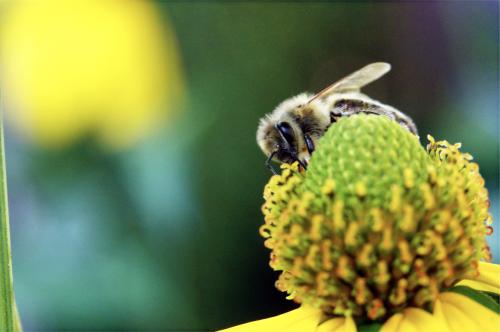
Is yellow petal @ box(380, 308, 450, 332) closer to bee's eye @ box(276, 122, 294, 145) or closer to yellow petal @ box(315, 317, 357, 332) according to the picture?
yellow petal @ box(315, 317, 357, 332)

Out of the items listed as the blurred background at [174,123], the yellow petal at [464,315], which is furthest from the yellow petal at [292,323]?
the blurred background at [174,123]

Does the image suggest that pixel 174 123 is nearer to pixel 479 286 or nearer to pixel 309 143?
pixel 309 143

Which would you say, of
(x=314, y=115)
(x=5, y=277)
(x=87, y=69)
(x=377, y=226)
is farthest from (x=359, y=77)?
(x=87, y=69)

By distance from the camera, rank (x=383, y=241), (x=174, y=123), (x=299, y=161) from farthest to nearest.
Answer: (x=174, y=123) < (x=299, y=161) < (x=383, y=241)

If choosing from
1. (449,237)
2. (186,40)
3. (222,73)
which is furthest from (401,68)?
(449,237)

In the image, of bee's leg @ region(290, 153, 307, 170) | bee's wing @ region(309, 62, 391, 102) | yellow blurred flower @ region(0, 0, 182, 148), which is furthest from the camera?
yellow blurred flower @ region(0, 0, 182, 148)

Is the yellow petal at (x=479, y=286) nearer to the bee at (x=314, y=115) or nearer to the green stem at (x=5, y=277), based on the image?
the bee at (x=314, y=115)

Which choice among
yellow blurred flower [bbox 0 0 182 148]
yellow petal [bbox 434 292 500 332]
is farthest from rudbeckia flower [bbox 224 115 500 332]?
yellow blurred flower [bbox 0 0 182 148]
